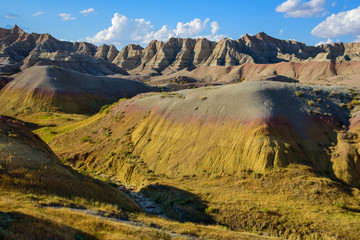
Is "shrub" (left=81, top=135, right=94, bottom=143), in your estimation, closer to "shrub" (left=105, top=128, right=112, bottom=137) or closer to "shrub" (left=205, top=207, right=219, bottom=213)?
"shrub" (left=105, top=128, right=112, bottom=137)

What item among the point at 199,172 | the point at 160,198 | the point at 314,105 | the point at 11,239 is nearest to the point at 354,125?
the point at 314,105

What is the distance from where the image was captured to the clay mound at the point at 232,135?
75.2 ft

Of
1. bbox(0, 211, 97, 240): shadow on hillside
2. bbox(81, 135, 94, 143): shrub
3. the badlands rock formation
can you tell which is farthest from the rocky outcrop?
bbox(0, 211, 97, 240): shadow on hillside

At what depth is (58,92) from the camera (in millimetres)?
68500

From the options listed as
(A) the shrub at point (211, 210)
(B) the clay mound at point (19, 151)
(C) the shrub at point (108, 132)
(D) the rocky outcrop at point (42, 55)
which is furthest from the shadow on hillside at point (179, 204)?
(D) the rocky outcrop at point (42, 55)

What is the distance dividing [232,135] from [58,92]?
5655cm

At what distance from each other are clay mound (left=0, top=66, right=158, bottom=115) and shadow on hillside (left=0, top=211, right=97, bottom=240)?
59184mm

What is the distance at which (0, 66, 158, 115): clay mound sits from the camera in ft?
216

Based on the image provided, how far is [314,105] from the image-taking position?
27.1 metres

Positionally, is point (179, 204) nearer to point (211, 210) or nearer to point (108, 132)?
point (211, 210)

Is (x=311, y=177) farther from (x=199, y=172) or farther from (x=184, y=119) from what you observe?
(x=184, y=119)

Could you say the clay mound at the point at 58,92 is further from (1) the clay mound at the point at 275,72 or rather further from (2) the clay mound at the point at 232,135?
(1) the clay mound at the point at 275,72

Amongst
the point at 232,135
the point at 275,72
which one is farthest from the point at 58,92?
the point at 275,72

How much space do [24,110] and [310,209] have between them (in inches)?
2542
